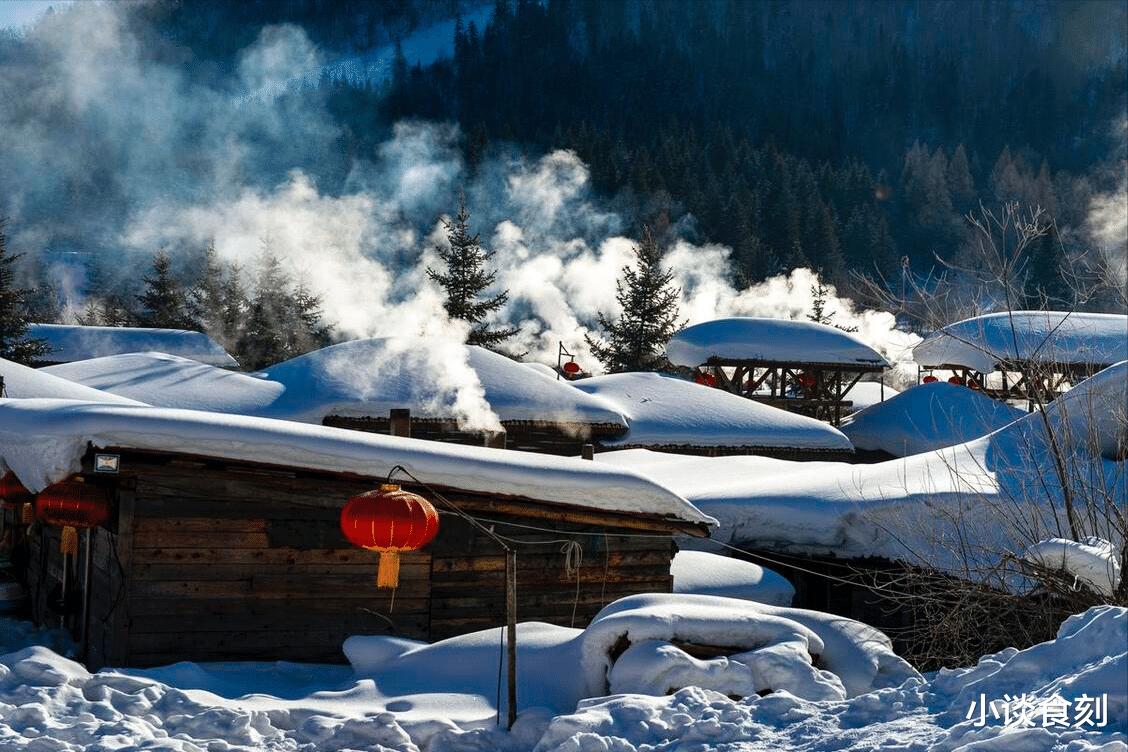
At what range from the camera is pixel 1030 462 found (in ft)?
38.8

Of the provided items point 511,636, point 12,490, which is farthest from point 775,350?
point 511,636

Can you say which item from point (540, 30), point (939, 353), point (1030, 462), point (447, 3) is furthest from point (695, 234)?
point (447, 3)

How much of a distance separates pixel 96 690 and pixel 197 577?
192 centimetres

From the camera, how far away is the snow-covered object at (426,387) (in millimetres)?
19891

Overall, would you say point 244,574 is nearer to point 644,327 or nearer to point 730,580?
point 730,580

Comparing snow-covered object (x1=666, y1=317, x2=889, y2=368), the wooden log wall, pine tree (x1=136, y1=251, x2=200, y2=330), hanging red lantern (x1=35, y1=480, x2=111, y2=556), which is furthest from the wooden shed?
pine tree (x1=136, y1=251, x2=200, y2=330)

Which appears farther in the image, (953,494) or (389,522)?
(953,494)

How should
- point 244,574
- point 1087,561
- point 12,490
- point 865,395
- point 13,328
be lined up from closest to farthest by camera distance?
point 1087,561 → point 244,574 → point 12,490 → point 13,328 → point 865,395

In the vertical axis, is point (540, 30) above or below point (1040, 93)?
above

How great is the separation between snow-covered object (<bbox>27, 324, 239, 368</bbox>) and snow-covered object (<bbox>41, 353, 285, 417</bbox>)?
15683 mm

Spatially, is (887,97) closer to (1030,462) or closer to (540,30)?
(540,30)

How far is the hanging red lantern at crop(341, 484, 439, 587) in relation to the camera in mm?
8852

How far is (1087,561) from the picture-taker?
8648mm

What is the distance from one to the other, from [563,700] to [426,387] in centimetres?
1192
